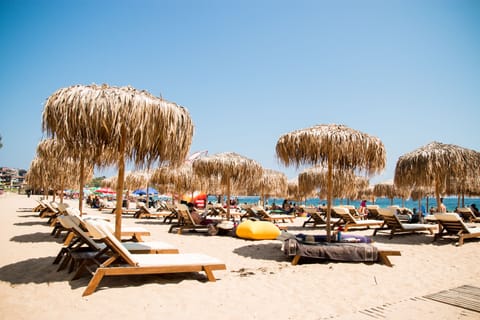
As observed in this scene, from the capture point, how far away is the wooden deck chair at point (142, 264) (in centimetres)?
356

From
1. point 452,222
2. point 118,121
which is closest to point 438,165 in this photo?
point 452,222

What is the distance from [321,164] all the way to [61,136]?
483 centimetres

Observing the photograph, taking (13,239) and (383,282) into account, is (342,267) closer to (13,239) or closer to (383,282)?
(383,282)

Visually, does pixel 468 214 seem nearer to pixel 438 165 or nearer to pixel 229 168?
pixel 438 165

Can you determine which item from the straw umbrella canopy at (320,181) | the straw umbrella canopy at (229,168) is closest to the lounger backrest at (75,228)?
the straw umbrella canopy at (229,168)

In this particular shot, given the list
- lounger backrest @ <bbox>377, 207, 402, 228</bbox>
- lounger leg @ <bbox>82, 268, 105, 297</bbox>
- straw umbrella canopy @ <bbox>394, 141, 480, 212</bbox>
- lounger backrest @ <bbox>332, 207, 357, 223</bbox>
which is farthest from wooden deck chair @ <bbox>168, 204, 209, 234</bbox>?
straw umbrella canopy @ <bbox>394, 141, 480, 212</bbox>

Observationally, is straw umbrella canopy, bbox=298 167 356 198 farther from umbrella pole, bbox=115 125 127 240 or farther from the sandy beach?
umbrella pole, bbox=115 125 127 240

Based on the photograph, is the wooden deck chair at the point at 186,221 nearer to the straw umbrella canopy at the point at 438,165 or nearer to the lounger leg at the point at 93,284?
the lounger leg at the point at 93,284

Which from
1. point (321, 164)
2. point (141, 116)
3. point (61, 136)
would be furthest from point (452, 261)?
point (61, 136)

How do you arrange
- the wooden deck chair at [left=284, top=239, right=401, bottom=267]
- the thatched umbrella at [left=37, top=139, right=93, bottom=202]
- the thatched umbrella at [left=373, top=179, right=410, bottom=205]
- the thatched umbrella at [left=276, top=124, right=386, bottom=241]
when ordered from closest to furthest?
the wooden deck chair at [left=284, top=239, right=401, bottom=267] < the thatched umbrella at [left=276, top=124, right=386, bottom=241] < the thatched umbrella at [left=37, top=139, right=93, bottom=202] < the thatched umbrella at [left=373, top=179, right=410, bottom=205]

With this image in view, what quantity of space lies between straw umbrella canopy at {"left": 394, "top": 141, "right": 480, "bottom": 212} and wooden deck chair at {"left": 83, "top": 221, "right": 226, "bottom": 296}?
7.12 m

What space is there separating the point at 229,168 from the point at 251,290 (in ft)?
25.4

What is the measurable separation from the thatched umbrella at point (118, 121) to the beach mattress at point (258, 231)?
405 centimetres

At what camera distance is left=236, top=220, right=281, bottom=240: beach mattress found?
8297 millimetres
